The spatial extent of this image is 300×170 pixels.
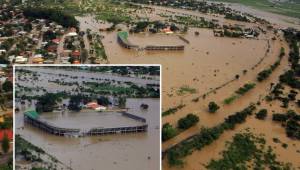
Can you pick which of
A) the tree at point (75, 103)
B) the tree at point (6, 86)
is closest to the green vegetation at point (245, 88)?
the tree at point (6, 86)

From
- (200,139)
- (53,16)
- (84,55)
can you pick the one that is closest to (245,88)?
(200,139)

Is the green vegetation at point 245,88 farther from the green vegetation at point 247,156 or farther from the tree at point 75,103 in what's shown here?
the tree at point 75,103

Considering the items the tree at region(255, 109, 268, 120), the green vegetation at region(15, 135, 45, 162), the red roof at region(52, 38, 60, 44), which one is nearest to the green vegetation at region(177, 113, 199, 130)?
the tree at region(255, 109, 268, 120)

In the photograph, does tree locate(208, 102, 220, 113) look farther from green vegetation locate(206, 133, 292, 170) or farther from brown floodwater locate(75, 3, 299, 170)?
green vegetation locate(206, 133, 292, 170)

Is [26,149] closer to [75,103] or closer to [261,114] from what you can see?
[75,103]

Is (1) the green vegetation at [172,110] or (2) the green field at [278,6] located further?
(2) the green field at [278,6]
